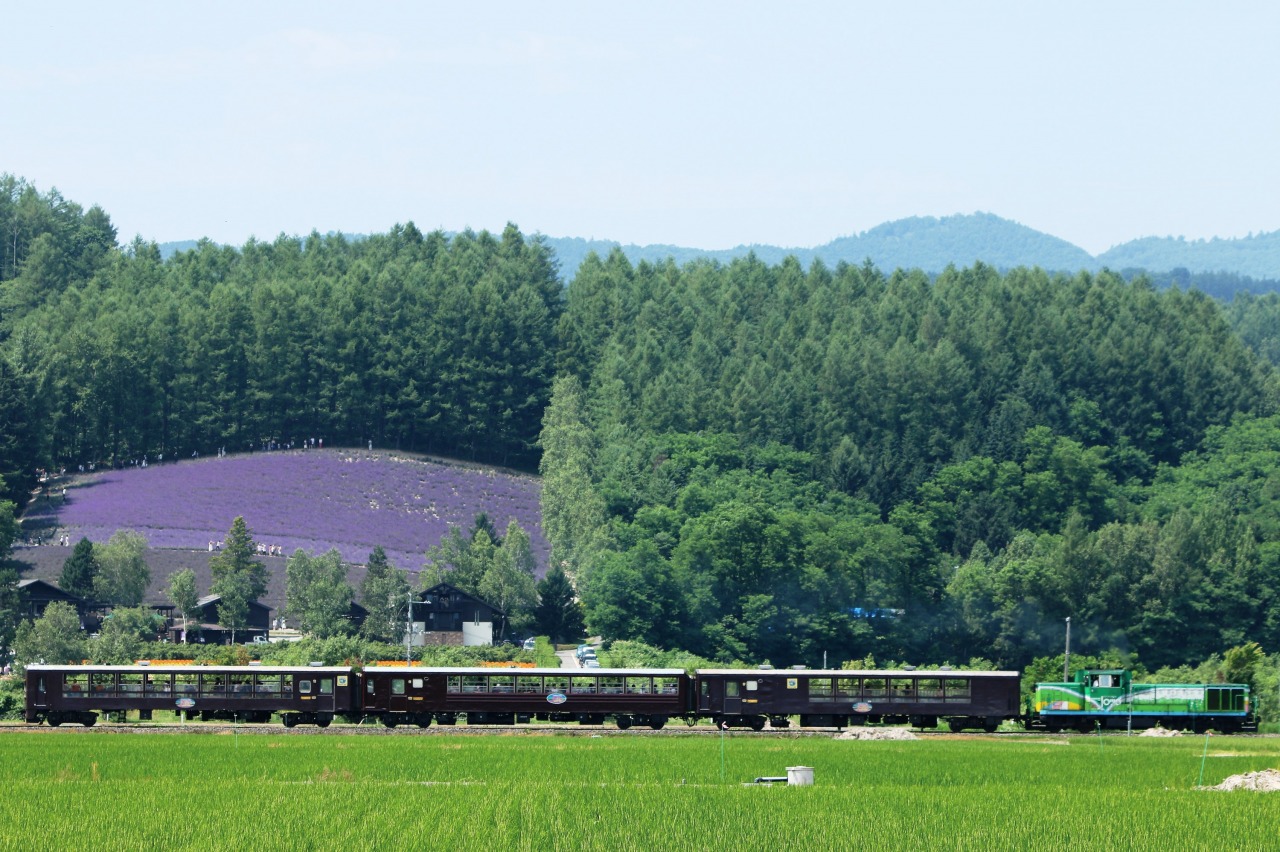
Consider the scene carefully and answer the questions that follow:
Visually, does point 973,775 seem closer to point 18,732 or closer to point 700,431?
point 18,732

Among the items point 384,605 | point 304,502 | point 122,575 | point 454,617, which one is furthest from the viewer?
point 304,502

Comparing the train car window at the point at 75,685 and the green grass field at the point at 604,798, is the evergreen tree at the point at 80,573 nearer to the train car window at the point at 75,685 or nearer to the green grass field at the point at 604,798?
the train car window at the point at 75,685

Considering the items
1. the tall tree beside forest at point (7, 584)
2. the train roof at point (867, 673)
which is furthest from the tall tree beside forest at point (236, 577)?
the train roof at point (867, 673)

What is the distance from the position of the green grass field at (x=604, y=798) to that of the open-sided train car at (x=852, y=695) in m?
16.1

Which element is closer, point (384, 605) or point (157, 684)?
point (157, 684)

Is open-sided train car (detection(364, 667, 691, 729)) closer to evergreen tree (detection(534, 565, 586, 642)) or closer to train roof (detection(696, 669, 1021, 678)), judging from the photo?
train roof (detection(696, 669, 1021, 678))

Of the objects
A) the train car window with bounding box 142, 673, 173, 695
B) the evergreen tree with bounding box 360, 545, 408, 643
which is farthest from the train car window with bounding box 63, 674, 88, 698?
the evergreen tree with bounding box 360, 545, 408, 643

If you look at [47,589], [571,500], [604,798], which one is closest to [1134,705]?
[604,798]

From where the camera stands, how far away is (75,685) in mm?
85438

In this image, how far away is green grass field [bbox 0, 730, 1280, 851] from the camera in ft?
124

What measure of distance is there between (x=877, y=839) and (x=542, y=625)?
376 ft

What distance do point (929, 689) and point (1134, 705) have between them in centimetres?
1131

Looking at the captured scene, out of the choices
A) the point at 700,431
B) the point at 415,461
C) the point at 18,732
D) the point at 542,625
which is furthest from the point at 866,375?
the point at 18,732

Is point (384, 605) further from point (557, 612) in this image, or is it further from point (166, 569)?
point (166, 569)
